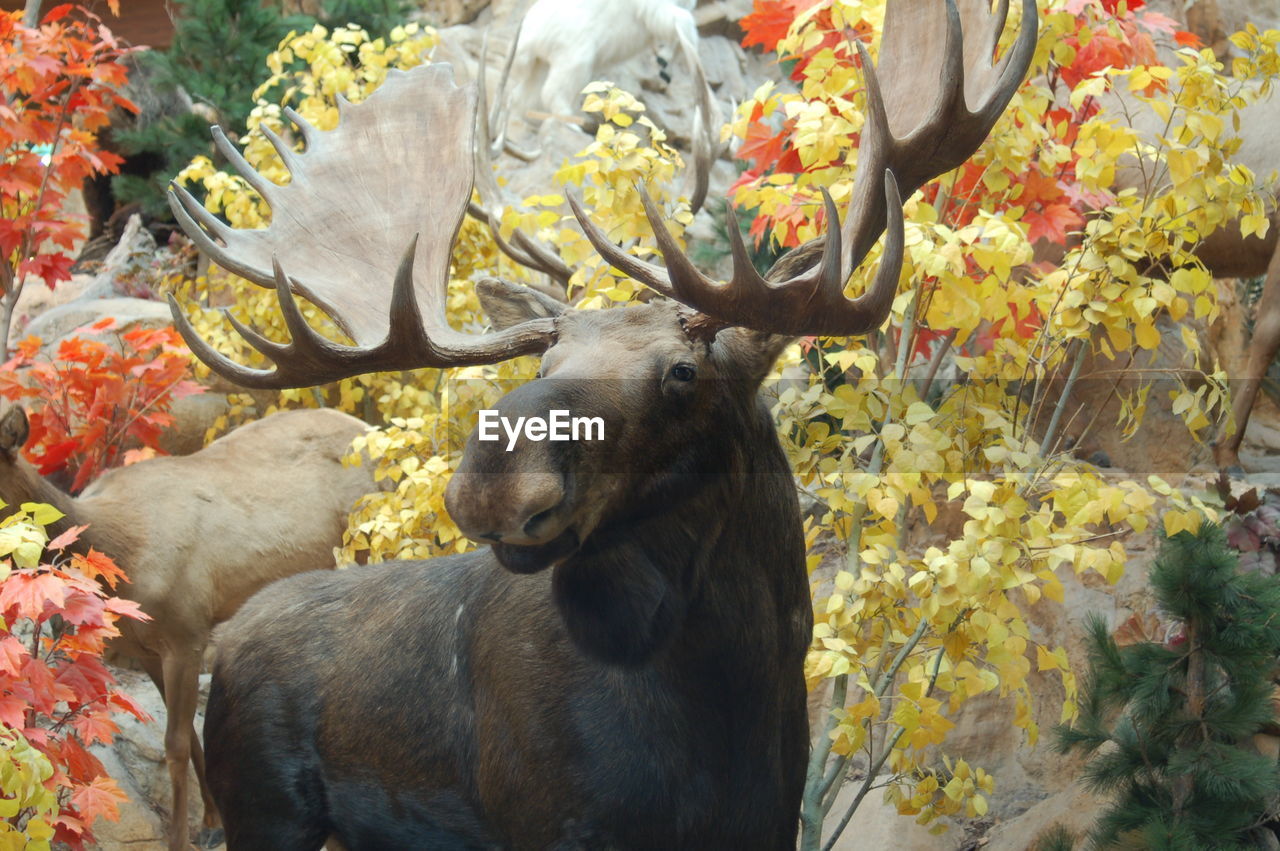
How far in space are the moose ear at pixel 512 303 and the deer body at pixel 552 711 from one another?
490mm

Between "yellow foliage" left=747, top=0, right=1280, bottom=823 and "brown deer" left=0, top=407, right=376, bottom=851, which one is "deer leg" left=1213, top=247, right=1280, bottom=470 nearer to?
"yellow foliage" left=747, top=0, right=1280, bottom=823

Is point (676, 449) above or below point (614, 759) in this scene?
above

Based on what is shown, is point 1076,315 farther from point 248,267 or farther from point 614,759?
point 248,267

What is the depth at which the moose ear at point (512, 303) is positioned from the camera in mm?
2623

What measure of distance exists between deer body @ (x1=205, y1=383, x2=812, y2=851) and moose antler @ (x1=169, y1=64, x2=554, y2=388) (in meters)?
0.57

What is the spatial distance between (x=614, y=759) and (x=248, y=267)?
1385 mm

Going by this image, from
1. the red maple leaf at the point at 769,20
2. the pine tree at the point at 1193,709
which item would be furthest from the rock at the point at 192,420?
the pine tree at the point at 1193,709

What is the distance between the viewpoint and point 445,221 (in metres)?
3.04

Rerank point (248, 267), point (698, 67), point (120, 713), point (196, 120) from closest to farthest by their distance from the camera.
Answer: point (248, 267) < point (698, 67) < point (120, 713) < point (196, 120)

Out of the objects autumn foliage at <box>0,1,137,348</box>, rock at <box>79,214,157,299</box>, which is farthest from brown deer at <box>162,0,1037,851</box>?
rock at <box>79,214,157,299</box>

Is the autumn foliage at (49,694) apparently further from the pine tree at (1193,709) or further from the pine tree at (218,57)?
the pine tree at (218,57)

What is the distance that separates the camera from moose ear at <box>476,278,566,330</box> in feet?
8.61

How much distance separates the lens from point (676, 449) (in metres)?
2.20

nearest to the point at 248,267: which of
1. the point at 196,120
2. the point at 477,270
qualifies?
the point at 477,270
